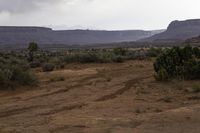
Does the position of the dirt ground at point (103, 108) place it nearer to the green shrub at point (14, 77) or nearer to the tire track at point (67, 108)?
the tire track at point (67, 108)

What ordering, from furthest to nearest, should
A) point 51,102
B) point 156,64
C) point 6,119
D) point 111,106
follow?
point 156,64 < point 51,102 < point 111,106 < point 6,119

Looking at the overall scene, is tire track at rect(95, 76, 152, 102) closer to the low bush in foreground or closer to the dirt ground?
the dirt ground

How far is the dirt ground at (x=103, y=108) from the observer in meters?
13.4

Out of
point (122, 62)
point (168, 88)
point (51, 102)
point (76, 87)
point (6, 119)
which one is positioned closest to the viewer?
point (6, 119)

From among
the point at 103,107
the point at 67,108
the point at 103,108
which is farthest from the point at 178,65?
the point at 67,108

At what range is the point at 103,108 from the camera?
55.0 ft

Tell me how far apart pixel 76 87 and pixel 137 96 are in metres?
5.12

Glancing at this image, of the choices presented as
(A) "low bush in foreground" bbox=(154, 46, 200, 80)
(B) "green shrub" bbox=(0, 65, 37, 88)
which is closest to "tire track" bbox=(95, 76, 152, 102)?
(A) "low bush in foreground" bbox=(154, 46, 200, 80)

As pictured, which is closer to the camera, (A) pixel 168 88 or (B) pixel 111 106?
(B) pixel 111 106

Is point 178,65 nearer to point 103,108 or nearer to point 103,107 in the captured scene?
point 103,107

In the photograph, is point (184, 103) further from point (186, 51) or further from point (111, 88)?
point (186, 51)

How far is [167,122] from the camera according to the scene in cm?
1373

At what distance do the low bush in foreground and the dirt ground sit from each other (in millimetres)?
1209

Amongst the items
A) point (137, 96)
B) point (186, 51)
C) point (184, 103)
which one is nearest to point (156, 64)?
point (186, 51)
